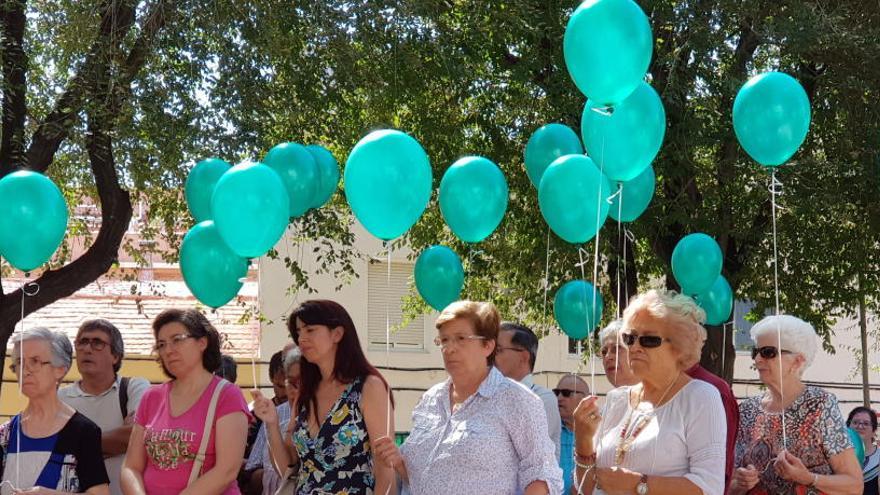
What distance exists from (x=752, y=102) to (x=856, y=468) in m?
2.62

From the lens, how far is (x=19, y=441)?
549 centimetres

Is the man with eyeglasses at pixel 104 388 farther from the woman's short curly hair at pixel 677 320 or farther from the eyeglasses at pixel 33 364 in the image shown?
the woman's short curly hair at pixel 677 320

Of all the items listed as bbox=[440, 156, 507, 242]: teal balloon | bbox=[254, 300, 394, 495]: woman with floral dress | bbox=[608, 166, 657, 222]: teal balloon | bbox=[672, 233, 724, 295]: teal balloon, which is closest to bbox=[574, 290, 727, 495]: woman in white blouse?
bbox=[254, 300, 394, 495]: woman with floral dress

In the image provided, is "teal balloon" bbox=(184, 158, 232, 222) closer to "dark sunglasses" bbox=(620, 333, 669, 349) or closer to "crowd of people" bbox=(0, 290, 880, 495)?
"crowd of people" bbox=(0, 290, 880, 495)

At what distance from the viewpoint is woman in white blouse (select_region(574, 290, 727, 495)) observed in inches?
176

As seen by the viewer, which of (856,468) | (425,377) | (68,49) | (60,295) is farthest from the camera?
(425,377)

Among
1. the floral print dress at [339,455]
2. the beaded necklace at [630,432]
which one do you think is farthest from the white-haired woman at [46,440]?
the beaded necklace at [630,432]

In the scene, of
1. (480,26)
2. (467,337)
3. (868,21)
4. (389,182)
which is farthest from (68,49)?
(868,21)

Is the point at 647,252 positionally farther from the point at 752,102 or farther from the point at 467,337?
the point at 467,337

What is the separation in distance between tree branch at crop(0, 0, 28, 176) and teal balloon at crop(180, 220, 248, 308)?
449 centimetres

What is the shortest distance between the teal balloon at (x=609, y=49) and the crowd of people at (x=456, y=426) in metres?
1.22

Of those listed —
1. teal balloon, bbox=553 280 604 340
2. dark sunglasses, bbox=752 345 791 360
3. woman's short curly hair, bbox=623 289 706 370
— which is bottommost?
dark sunglasses, bbox=752 345 791 360

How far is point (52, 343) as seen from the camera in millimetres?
5641

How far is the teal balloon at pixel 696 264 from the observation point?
9.59m
